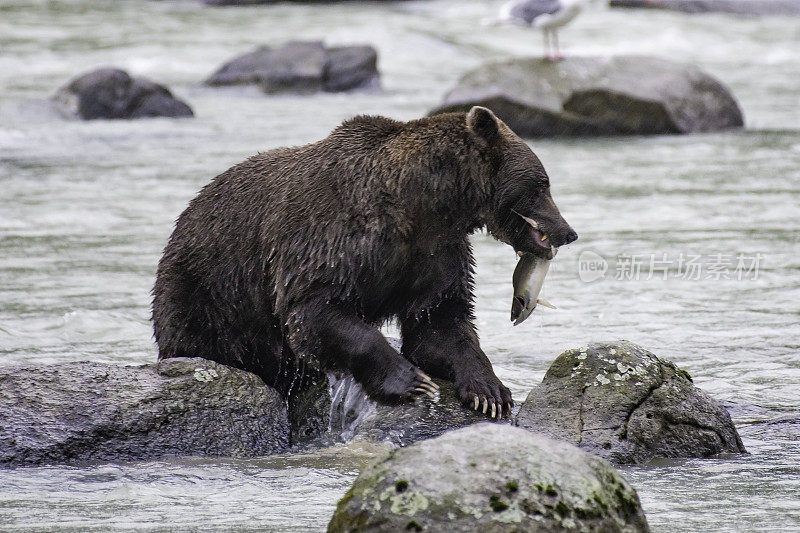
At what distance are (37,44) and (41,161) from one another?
10490 millimetres

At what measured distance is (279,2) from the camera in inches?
1280

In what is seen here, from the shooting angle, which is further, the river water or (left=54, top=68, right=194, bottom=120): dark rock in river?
(left=54, top=68, right=194, bottom=120): dark rock in river

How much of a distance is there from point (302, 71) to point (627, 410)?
1558 centimetres

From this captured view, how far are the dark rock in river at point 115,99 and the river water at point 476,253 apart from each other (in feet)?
1.24

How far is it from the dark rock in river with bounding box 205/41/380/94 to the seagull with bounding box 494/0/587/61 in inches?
147

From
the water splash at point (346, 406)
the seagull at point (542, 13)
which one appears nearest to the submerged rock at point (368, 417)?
the water splash at point (346, 406)

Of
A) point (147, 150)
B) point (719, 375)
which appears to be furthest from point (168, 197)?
point (719, 375)

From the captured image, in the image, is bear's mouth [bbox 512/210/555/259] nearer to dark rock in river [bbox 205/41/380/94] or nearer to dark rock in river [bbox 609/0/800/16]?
dark rock in river [bbox 205/41/380/94]

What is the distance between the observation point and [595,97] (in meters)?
16.1

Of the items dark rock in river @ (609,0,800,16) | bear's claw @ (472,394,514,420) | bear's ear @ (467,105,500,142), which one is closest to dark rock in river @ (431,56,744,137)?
bear's ear @ (467,105,500,142)

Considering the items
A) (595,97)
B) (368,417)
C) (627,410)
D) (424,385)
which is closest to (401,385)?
(424,385)

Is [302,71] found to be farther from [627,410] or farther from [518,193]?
[627,410]

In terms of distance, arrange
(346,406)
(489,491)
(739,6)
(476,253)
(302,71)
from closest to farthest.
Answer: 1. (489,491)
2. (346,406)
3. (476,253)
4. (302,71)
5. (739,6)

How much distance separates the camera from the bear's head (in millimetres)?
5895
